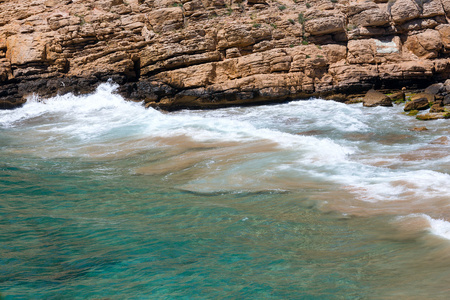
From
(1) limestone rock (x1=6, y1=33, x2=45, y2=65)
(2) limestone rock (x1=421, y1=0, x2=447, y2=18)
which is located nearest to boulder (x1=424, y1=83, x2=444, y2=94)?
(2) limestone rock (x1=421, y1=0, x2=447, y2=18)

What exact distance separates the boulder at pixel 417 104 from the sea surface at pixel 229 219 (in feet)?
15.0

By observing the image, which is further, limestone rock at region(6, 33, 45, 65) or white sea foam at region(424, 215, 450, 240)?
limestone rock at region(6, 33, 45, 65)

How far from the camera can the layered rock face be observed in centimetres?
1931

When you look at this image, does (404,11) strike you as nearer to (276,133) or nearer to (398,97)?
(398,97)

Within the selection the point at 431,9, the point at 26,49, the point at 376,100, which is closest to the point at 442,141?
the point at 376,100

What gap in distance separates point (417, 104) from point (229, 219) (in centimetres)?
1378

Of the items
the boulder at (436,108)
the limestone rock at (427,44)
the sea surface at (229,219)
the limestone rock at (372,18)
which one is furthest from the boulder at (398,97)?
the sea surface at (229,219)

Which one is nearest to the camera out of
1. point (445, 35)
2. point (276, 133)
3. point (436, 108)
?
point (276, 133)

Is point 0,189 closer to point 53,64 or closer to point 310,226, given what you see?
point 310,226

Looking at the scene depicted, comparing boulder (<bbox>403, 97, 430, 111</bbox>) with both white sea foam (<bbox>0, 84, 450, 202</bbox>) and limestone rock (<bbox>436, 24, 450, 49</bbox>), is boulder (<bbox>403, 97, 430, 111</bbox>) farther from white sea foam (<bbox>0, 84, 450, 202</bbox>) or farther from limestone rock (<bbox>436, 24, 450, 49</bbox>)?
limestone rock (<bbox>436, 24, 450, 49</bbox>)

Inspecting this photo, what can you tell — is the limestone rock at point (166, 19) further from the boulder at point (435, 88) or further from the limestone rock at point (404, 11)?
the boulder at point (435, 88)

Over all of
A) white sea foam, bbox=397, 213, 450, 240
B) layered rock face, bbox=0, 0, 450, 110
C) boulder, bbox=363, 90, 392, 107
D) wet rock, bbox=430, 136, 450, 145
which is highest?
layered rock face, bbox=0, 0, 450, 110

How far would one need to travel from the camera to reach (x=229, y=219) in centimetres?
536

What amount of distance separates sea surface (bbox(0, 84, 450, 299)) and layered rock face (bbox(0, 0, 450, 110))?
803cm
